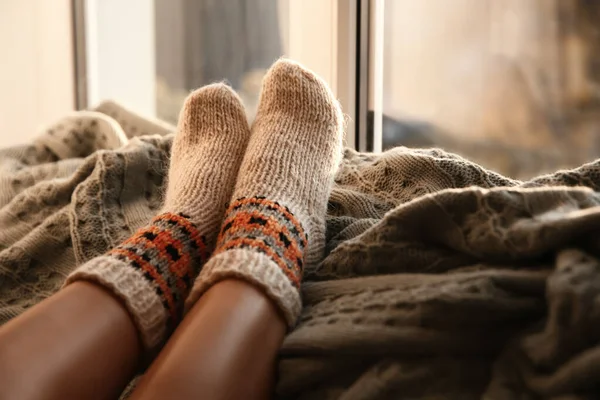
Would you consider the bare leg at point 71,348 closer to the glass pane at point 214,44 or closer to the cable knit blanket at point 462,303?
the cable knit blanket at point 462,303

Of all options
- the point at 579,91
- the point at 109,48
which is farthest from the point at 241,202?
the point at 109,48

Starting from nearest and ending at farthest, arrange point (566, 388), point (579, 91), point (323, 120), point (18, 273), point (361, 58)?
point (566, 388)
point (18, 273)
point (323, 120)
point (579, 91)
point (361, 58)

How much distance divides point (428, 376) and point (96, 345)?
25cm

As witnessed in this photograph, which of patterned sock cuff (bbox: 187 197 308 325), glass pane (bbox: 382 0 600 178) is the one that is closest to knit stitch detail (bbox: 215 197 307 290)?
patterned sock cuff (bbox: 187 197 308 325)

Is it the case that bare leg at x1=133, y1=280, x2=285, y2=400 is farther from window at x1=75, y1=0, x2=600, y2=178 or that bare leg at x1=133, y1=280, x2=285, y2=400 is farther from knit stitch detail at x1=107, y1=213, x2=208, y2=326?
window at x1=75, y1=0, x2=600, y2=178

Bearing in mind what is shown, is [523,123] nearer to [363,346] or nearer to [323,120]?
[323,120]

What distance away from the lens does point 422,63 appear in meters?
1.29

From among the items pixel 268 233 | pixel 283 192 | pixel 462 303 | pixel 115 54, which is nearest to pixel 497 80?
pixel 283 192

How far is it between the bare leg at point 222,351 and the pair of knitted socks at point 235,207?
19 mm

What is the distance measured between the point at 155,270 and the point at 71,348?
0.39ft

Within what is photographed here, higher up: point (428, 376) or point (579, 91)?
point (579, 91)

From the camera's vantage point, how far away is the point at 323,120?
0.88 m

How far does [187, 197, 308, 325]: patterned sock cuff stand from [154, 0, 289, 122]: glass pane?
0.90 meters

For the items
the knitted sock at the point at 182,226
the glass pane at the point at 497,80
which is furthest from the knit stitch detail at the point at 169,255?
the glass pane at the point at 497,80
